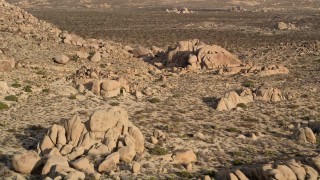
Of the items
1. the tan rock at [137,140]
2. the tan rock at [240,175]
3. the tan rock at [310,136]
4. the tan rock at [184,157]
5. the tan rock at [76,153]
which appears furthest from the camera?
the tan rock at [310,136]

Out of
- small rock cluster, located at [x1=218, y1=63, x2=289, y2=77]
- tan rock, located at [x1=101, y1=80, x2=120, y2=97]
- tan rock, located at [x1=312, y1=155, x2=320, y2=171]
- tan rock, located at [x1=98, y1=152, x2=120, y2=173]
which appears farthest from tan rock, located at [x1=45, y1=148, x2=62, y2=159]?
small rock cluster, located at [x1=218, y1=63, x2=289, y2=77]

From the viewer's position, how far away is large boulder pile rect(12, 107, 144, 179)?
71.3 feet

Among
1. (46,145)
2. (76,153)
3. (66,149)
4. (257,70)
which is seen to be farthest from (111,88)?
(257,70)

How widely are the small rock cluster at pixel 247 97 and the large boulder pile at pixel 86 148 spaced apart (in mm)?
11903

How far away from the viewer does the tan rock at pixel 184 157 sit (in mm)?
24156

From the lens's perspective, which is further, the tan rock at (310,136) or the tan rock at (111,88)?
the tan rock at (111,88)

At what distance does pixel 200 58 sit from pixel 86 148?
3077 centimetres

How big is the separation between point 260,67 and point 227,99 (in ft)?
53.9

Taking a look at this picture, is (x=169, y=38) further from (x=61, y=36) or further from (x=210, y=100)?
(x=210, y=100)

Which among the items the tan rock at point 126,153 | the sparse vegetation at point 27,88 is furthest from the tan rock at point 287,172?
the sparse vegetation at point 27,88

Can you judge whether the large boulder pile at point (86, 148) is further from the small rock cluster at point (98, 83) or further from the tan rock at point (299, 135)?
the small rock cluster at point (98, 83)

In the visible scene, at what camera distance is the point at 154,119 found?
3272 cm

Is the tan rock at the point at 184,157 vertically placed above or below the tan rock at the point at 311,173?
below

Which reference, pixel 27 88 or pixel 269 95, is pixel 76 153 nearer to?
pixel 27 88
